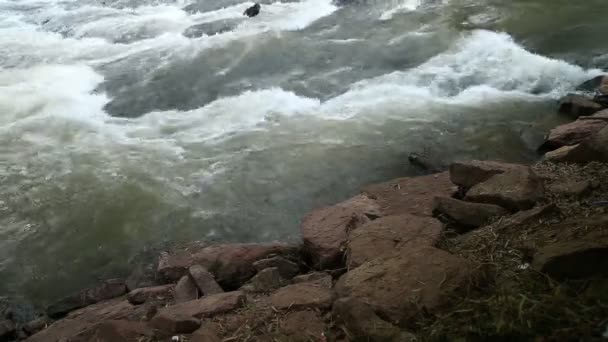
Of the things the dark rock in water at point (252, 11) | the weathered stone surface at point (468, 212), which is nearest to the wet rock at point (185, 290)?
the weathered stone surface at point (468, 212)

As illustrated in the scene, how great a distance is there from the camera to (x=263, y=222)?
191 inches

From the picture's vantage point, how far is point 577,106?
5.82 m

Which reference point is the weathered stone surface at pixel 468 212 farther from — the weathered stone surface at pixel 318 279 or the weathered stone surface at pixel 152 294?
the weathered stone surface at pixel 152 294

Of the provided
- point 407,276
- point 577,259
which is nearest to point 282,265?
point 407,276

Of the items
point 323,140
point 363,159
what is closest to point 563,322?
point 363,159

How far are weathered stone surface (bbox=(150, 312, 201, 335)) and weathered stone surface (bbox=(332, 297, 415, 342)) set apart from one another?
2.37 ft

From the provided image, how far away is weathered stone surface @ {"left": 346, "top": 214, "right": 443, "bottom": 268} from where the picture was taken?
3047 mm

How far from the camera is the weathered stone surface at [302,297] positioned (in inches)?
105

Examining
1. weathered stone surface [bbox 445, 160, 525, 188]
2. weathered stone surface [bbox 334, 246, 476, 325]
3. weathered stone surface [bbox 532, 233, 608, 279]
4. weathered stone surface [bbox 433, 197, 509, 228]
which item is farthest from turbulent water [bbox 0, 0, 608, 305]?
weathered stone surface [bbox 532, 233, 608, 279]

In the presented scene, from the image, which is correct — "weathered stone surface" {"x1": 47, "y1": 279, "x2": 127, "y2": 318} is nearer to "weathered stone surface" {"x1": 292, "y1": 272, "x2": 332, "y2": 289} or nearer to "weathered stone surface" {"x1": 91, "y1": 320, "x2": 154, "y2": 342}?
"weathered stone surface" {"x1": 91, "y1": 320, "x2": 154, "y2": 342}

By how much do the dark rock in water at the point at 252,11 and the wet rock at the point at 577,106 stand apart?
5.98m

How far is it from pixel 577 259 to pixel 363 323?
0.86 metres

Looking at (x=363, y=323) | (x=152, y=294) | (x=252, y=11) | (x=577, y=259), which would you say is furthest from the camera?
(x=252, y=11)

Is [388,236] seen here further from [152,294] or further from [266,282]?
[152,294]
